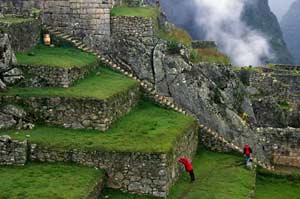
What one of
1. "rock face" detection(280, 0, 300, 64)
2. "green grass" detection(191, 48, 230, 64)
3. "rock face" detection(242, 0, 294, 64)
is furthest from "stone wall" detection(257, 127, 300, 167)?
"rock face" detection(280, 0, 300, 64)

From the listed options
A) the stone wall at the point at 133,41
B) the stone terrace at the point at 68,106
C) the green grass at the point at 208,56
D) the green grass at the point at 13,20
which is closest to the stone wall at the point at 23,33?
the green grass at the point at 13,20

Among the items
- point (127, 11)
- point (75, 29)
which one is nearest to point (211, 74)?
point (127, 11)

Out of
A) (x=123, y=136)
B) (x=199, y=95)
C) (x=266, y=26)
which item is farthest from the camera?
(x=266, y=26)

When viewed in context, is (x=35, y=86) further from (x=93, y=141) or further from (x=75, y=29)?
(x=75, y=29)

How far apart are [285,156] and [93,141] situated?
41.9ft

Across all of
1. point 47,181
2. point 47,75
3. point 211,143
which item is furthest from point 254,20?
point 47,181

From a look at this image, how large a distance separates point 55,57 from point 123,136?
20.2 ft

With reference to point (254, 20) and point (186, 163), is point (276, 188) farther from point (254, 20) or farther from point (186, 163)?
point (254, 20)

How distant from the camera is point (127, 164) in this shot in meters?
18.8

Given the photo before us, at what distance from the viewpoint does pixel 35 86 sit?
22.1 metres

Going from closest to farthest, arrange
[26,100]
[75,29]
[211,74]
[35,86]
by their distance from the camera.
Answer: [26,100] < [35,86] < [75,29] < [211,74]

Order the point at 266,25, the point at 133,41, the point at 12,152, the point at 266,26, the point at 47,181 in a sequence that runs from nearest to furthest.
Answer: the point at 47,181, the point at 12,152, the point at 133,41, the point at 266,26, the point at 266,25

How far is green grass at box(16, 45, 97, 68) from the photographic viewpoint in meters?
22.9

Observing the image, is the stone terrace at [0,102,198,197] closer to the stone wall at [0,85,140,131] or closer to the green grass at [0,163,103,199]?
the green grass at [0,163,103,199]
